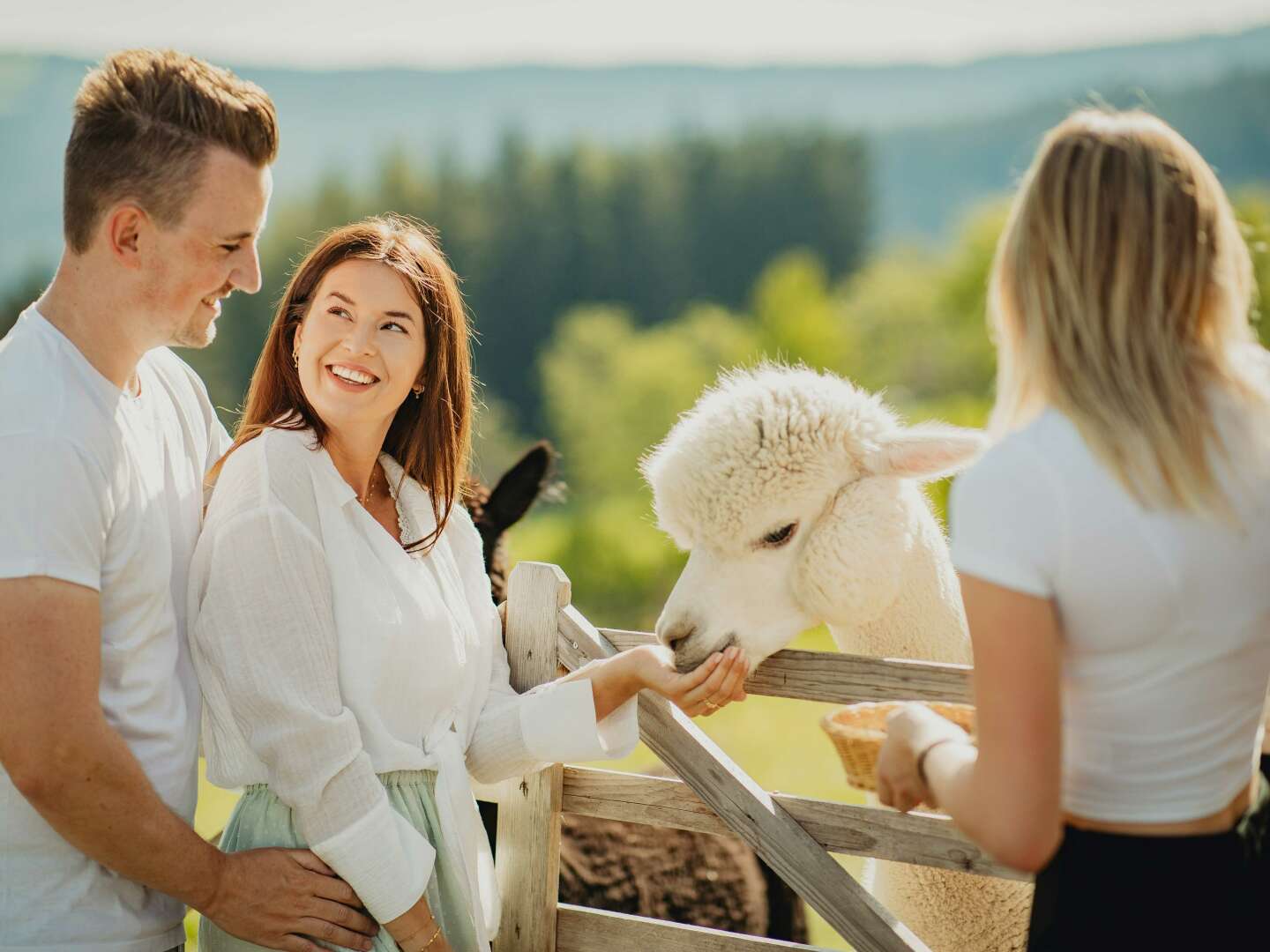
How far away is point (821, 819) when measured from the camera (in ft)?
7.98

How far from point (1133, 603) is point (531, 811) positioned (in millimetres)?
1725

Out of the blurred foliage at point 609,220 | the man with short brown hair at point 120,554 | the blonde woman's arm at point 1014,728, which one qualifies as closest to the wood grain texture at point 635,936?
the man with short brown hair at point 120,554

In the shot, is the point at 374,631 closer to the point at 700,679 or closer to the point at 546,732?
the point at 546,732

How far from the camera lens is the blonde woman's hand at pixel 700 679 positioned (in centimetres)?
242

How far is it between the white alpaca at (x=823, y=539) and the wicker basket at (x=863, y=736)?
208 mm

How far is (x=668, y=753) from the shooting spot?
2557 millimetres

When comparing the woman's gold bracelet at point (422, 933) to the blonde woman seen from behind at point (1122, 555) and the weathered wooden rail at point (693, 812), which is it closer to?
the weathered wooden rail at point (693, 812)

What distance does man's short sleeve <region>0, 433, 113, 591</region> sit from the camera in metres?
1.82

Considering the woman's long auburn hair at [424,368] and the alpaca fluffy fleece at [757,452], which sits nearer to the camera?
the woman's long auburn hair at [424,368]

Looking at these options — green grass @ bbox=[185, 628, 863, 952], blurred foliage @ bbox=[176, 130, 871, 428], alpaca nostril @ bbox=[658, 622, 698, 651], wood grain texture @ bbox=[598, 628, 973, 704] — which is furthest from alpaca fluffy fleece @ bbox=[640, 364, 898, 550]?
blurred foliage @ bbox=[176, 130, 871, 428]

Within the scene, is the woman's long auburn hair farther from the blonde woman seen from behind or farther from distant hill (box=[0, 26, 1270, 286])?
distant hill (box=[0, 26, 1270, 286])

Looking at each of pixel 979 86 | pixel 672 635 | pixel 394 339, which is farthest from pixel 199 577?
pixel 979 86

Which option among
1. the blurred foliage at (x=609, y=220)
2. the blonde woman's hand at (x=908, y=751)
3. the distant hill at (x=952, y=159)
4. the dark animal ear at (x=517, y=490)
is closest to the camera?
the blonde woman's hand at (x=908, y=751)

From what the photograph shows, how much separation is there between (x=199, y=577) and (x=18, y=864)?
59cm
